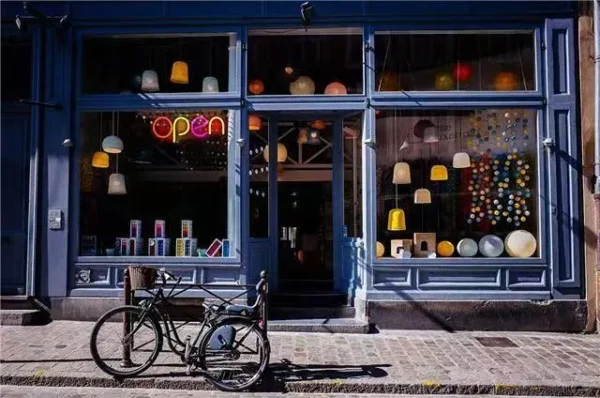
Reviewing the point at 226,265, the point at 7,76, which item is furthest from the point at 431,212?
the point at 7,76

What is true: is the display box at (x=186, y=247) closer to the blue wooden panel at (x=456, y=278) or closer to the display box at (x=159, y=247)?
the display box at (x=159, y=247)

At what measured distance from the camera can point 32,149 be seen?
332 inches

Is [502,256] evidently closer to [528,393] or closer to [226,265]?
[528,393]

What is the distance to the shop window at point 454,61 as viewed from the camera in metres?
8.34

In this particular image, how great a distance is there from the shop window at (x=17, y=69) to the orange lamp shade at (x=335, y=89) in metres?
4.78

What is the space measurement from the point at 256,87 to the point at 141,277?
382 centimetres

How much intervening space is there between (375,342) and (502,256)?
96.2 inches

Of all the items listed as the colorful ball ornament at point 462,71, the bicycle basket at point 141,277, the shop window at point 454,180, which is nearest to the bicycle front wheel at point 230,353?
the bicycle basket at point 141,277

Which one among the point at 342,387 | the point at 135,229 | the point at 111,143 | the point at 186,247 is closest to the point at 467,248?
the point at 342,387

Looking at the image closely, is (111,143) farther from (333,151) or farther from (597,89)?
(597,89)

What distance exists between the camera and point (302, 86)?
8555mm

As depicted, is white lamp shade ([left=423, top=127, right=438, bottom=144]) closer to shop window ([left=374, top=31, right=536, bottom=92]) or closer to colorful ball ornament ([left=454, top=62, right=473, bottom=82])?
shop window ([left=374, top=31, right=536, bottom=92])

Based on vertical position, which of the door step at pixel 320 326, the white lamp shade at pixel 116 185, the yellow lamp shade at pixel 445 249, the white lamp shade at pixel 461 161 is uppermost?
the white lamp shade at pixel 461 161

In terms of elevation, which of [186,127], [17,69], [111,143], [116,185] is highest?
[17,69]
